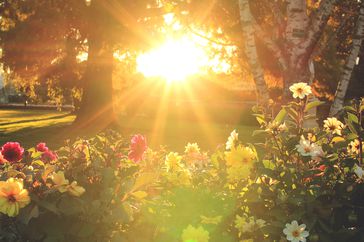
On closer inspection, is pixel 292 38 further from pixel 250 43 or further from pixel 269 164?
pixel 269 164

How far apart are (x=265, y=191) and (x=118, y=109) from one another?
140 ft

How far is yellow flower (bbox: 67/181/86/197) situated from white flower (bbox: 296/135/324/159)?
130 cm

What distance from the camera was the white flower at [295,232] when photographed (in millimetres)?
2529

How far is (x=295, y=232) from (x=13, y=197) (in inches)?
60.1

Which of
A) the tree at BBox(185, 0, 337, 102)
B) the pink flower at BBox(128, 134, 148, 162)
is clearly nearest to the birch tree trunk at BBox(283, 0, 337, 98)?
the tree at BBox(185, 0, 337, 102)

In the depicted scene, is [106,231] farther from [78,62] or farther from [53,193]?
[78,62]

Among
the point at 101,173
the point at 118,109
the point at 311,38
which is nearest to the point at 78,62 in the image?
the point at 118,109

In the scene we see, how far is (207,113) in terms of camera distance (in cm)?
4319

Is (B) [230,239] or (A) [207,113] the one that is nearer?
(B) [230,239]

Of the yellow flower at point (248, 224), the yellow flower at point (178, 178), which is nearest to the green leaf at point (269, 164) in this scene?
the yellow flower at point (248, 224)

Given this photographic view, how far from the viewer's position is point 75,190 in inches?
97.1

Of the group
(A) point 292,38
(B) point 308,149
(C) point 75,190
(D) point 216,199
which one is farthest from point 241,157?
(A) point 292,38

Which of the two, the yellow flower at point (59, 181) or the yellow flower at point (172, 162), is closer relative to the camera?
the yellow flower at point (59, 181)

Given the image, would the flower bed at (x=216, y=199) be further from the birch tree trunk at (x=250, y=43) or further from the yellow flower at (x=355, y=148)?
the birch tree trunk at (x=250, y=43)
